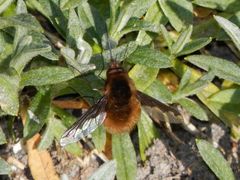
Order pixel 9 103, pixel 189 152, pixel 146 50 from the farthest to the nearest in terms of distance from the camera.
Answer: pixel 189 152 < pixel 146 50 < pixel 9 103

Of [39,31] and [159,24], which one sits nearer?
[39,31]

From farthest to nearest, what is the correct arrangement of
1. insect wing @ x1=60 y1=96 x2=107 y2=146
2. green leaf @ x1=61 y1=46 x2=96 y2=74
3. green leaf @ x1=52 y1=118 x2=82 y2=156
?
green leaf @ x1=52 y1=118 x2=82 y2=156, green leaf @ x1=61 y1=46 x2=96 y2=74, insect wing @ x1=60 y1=96 x2=107 y2=146

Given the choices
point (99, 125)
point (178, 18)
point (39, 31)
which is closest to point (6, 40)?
point (39, 31)

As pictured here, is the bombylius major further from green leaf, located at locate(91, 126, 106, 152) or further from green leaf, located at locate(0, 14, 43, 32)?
green leaf, located at locate(0, 14, 43, 32)

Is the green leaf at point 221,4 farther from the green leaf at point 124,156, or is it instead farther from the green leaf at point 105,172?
the green leaf at point 105,172

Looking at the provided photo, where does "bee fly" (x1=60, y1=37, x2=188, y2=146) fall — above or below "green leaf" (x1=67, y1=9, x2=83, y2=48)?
below

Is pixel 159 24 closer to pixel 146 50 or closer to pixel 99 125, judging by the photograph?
pixel 146 50

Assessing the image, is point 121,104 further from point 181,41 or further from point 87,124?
point 181,41

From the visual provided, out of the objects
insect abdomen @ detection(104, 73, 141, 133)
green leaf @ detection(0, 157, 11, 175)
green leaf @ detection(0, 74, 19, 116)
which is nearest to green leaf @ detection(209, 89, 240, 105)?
insect abdomen @ detection(104, 73, 141, 133)
